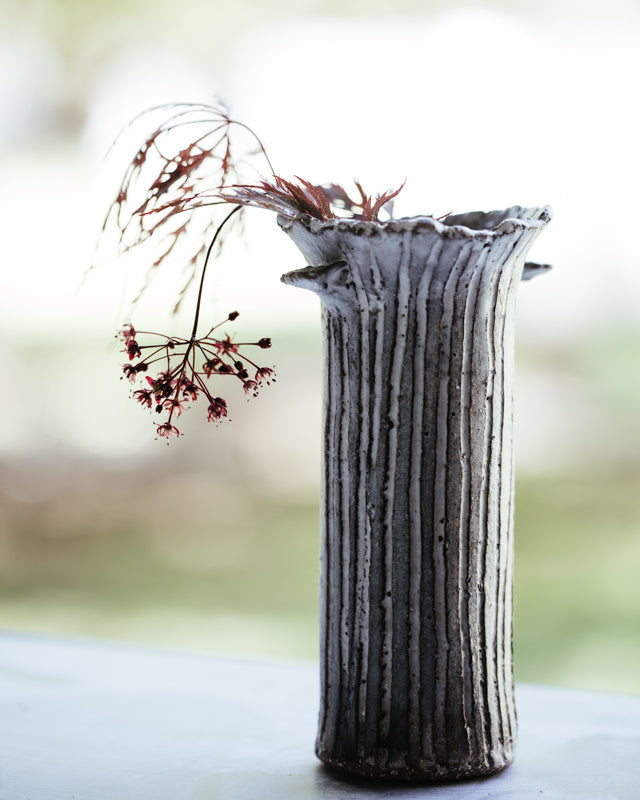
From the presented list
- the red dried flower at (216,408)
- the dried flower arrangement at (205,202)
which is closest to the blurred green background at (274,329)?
the dried flower arrangement at (205,202)

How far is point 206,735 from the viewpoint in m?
0.81

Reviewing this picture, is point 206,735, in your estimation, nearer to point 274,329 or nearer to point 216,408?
point 216,408

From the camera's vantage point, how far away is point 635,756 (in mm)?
762

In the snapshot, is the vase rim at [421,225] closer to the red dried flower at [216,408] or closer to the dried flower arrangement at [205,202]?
the dried flower arrangement at [205,202]

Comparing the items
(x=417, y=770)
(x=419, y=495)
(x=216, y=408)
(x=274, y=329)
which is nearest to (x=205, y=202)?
(x=216, y=408)

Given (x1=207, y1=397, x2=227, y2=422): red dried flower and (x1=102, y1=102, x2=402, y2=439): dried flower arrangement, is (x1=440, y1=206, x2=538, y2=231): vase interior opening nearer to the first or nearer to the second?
(x1=102, y1=102, x2=402, y2=439): dried flower arrangement

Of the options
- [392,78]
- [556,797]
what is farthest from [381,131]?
[556,797]

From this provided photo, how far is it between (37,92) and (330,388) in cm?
159

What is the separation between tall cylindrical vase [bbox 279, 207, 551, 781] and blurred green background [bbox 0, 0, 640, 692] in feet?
3.01

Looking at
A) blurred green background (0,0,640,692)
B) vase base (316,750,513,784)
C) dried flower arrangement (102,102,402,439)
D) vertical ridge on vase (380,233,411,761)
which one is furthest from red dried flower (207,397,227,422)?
blurred green background (0,0,640,692)

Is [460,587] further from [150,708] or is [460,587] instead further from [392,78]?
[392,78]

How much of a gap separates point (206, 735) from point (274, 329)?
1287mm

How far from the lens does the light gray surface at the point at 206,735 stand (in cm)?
69

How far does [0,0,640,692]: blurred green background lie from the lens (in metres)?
1.73
